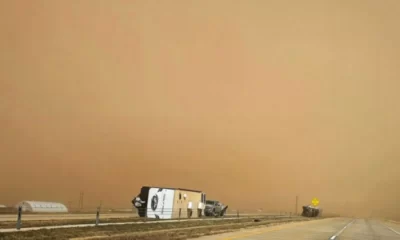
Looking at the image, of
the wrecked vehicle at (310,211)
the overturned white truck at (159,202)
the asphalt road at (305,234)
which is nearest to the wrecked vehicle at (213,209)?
the overturned white truck at (159,202)

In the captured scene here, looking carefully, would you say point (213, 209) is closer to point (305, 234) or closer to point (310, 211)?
point (305, 234)

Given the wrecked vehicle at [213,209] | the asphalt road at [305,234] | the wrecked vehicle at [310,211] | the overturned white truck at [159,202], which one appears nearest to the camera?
the asphalt road at [305,234]

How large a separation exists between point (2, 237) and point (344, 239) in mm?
27045

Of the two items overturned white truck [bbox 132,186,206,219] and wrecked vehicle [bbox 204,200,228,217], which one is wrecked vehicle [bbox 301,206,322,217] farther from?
overturned white truck [bbox 132,186,206,219]

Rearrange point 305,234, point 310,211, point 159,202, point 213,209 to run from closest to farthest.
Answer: point 305,234 < point 159,202 < point 213,209 < point 310,211

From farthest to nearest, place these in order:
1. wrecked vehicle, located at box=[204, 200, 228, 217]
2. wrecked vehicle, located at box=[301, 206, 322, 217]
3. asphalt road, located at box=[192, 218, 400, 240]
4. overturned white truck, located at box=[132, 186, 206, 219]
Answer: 1. wrecked vehicle, located at box=[301, 206, 322, 217]
2. wrecked vehicle, located at box=[204, 200, 228, 217]
3. overturned white truck, located at box=[132, 186, 206, 219]
4. asphalt road, located at box=[192, 218, 400, 240]

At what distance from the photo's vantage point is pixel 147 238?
25.3 m

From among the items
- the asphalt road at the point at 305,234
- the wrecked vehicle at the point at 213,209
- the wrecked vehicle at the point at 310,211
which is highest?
the asphalt road at the point at 305,234

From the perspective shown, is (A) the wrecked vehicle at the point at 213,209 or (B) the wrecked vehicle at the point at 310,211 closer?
(A) the wrecked vehicle at the point at 213,209

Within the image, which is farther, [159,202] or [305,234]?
[159,202]

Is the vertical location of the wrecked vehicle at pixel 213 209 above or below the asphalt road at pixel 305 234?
below

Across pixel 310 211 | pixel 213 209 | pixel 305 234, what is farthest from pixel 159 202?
pixel 310 211

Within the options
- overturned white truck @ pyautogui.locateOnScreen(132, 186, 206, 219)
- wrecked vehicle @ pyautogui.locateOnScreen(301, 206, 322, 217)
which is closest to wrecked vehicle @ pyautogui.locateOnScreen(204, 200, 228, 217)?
overturned white truck @ pyautogui.locateOnScreen(132, 186, 206, 219)

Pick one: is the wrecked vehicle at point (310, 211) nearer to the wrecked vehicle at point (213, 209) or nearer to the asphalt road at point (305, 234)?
the wrecked vehicle at point (213, 209)
